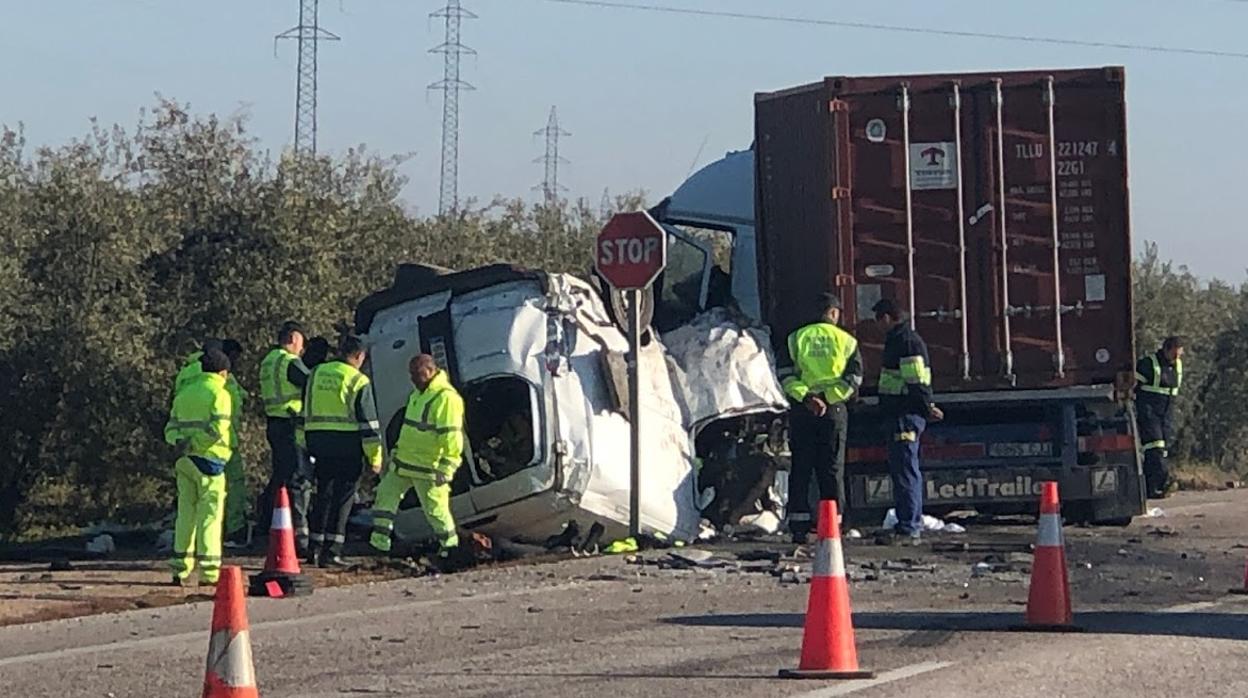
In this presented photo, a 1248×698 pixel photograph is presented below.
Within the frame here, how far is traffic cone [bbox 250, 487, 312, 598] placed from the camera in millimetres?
13258

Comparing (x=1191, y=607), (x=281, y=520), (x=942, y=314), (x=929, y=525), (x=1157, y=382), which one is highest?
(x=942, y=314)

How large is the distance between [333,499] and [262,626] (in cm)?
392

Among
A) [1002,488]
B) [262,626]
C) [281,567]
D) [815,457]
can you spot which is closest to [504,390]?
[815,457]

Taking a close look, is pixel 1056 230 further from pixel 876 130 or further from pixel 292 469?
pixel 292 469

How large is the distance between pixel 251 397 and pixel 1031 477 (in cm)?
889

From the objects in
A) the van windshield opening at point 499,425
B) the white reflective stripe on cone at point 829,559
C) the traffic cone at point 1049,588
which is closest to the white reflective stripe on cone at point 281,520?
the van windshield opening at point 499,425

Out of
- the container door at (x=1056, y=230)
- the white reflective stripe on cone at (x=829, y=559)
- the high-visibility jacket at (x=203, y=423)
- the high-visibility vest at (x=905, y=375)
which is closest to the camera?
the white reflective stripe on cone at (x=829, y=559)

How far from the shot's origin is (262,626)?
11.6 m

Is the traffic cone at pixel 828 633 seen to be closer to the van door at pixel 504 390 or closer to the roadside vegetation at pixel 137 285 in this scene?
the van door at pixel 504 390

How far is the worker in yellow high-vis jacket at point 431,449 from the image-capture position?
49.2ft

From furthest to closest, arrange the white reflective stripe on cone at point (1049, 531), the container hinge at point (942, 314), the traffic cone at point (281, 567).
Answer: the container hinge at point (942, 314)
the traffic cone at point (281, 567)
the white reflective stripe on cone at point (1049, 531)

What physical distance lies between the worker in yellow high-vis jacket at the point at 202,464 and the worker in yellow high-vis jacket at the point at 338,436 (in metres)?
1.01

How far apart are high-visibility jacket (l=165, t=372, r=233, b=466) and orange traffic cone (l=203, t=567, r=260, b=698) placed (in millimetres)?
7445

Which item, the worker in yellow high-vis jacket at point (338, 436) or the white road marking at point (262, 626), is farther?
the worker in yellow high-vis jacket at point (338, 436)
